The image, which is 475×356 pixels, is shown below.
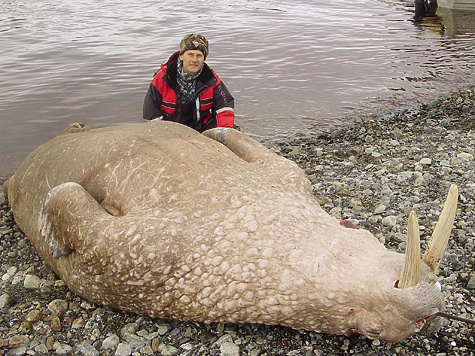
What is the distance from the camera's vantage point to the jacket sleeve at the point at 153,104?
605 centimetres

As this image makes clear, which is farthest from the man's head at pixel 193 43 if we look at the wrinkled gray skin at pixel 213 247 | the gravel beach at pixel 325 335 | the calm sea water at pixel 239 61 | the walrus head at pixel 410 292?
the walrus head at pixel 410 292

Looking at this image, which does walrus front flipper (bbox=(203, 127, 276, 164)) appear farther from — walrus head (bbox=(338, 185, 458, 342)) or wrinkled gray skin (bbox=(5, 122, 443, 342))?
walrus head (bbox=(338, 185, 458, 342))

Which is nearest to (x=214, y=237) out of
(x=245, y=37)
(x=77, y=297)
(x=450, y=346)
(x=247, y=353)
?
Result: (x=247, y=353)

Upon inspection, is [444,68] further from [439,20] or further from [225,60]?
[439,20]

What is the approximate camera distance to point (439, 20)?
59.4ft

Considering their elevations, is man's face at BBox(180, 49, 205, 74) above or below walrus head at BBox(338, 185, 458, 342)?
above

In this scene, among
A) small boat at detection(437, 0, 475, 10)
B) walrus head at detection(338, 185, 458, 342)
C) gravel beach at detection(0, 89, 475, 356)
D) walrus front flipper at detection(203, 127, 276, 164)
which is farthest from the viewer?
small boat at detection(437, 0, 475, 10)

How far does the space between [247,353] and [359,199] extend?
2.46 m

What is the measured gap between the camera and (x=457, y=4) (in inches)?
776

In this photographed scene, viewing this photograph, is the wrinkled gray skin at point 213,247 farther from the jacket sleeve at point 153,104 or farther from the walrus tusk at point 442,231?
the jacket sleeve at point 153,104

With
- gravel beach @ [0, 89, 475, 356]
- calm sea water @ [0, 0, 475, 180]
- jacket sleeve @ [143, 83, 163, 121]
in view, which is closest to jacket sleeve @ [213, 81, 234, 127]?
jacket sleeve @ [143, 83, 163, 121]

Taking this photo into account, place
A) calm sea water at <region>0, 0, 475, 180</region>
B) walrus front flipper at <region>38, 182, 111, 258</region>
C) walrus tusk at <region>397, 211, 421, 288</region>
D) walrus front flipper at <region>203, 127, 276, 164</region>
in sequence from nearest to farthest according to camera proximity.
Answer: walrus tusk at <region>397, 211, 421, 288</region> < walrus front flipper at <region>38, 182, 111, 258</region> < walrus front flipper at <region>203, 127, 276, 164</region> < calm sea water at <region>0, 0, 475, 180</region>

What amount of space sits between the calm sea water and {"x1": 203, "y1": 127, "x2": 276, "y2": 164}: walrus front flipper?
328cm

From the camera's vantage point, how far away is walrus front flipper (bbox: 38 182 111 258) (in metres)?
3.17
